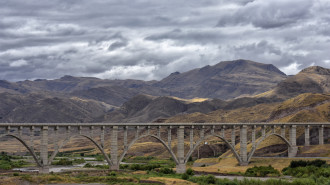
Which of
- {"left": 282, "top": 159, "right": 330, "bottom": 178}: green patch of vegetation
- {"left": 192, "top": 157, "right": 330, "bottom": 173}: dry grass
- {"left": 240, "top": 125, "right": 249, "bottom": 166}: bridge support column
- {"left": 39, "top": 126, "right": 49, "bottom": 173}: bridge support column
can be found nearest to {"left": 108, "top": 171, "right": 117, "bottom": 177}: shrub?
{"left": 39, "top": 126, "right": 49, "bottom": 173}: bridge support column

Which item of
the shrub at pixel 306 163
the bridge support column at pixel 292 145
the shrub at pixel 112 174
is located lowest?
the shrub at pixel 112 174

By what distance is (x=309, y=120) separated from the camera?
12750cm

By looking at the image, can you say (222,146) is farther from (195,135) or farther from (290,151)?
(290,151)

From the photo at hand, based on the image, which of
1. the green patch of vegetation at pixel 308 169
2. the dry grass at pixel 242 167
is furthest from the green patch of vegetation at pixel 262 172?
the dry grass at pixel 242 167

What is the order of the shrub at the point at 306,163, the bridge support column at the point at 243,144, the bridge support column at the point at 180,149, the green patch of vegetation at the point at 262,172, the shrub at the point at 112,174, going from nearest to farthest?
1. the shrub at the point at 112,174
2. the green patch of vegetation at the point at 262,172
3. the shrub at the point at 306,163
4. the bridge support column at the point at 180,149
5. the bridge support column at the point at 243,144

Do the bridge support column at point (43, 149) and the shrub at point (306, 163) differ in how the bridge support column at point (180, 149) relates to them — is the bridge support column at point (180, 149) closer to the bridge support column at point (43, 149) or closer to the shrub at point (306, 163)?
the shrub at point (306, 163)

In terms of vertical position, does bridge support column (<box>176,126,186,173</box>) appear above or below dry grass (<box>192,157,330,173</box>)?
above

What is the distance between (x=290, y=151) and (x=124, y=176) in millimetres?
50644

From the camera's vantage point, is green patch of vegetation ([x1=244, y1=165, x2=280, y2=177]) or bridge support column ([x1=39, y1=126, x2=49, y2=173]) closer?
bridge support column ([x1=39, y1=126, x2=49, y2=173])

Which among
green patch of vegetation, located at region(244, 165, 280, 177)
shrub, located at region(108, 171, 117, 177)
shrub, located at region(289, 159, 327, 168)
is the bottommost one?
green patch of vegetation, located at region(244, 165, 280, 177)

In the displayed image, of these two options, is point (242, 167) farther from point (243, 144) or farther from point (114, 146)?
point (114, 146)

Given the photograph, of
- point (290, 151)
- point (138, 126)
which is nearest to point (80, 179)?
point (138, 126)

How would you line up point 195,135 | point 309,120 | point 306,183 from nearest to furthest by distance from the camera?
point 306,183, point 309,120, point 195,135

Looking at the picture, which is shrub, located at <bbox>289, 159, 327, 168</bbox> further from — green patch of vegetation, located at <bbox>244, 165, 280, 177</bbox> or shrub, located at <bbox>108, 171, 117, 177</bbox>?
shrub, located at <bbox>108, 171, 117, 177</bbox>
